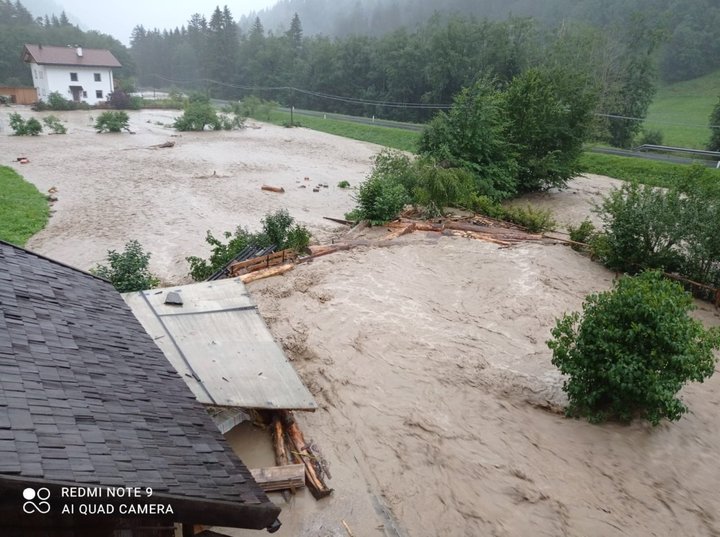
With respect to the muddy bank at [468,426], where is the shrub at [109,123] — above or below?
above

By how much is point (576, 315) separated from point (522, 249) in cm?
752

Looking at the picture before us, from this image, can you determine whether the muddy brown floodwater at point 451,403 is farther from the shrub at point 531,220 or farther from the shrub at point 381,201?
the shrub at point 531,220

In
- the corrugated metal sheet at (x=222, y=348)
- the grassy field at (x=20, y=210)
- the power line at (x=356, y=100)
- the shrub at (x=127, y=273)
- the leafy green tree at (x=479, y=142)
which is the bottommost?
the grassy field at (x=20, y=210)

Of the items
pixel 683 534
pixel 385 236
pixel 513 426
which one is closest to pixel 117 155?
pixel 385 236

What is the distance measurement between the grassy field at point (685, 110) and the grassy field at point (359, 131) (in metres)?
20.5

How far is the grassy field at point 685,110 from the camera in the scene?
138 feet

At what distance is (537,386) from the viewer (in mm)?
8891

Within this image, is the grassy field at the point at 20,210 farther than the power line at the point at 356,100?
No

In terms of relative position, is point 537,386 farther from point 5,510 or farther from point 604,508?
point 5,510

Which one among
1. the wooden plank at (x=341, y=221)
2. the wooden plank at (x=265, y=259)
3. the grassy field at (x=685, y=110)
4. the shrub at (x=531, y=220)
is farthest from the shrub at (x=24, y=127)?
the grassy field at (x=685, y=110)

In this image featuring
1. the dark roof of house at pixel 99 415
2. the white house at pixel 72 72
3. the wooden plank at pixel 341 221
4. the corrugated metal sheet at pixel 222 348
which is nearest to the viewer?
the dark roof of house at pixel 99 415

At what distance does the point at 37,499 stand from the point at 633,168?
32403mm

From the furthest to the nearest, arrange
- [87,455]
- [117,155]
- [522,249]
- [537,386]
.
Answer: [117,155] → [522,249] → [537,386] → [87,455]

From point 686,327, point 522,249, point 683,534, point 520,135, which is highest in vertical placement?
point 520,135
